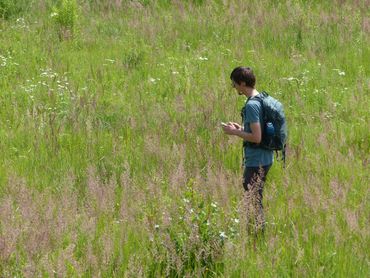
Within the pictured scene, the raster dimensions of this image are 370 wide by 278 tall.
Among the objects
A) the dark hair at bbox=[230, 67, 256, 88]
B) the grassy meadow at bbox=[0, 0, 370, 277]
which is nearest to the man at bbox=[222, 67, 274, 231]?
the dark hair at bbox=[230, 67, 256, 88]

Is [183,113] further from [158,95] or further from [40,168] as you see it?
[40,168]

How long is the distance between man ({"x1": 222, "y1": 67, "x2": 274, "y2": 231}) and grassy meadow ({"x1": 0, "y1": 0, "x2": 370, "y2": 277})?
0.27m

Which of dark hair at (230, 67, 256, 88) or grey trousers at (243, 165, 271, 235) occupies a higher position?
dark hair at (230, 67, 256, 88)

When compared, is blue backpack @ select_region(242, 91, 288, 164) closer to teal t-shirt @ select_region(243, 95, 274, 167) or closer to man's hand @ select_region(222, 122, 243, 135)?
teal t-shirt @ select_region(243, 95, 274, 167)

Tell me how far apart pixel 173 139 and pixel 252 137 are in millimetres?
2385

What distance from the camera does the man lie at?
6.47 meters

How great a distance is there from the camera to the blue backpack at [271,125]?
651 cm

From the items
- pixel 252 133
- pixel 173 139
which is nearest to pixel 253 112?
pixel 252 133

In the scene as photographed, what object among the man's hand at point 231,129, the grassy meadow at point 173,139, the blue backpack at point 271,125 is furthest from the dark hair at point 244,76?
the grassy meadow at point 173,139

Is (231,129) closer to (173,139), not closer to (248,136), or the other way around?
(248,136)

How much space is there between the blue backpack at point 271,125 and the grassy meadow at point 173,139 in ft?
2.06

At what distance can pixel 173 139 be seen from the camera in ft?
28.8

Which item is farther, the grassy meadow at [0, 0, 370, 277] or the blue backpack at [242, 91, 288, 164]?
the blue backpack at [242, 91, 288, 164]

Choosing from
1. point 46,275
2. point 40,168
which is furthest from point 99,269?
point 40,168
